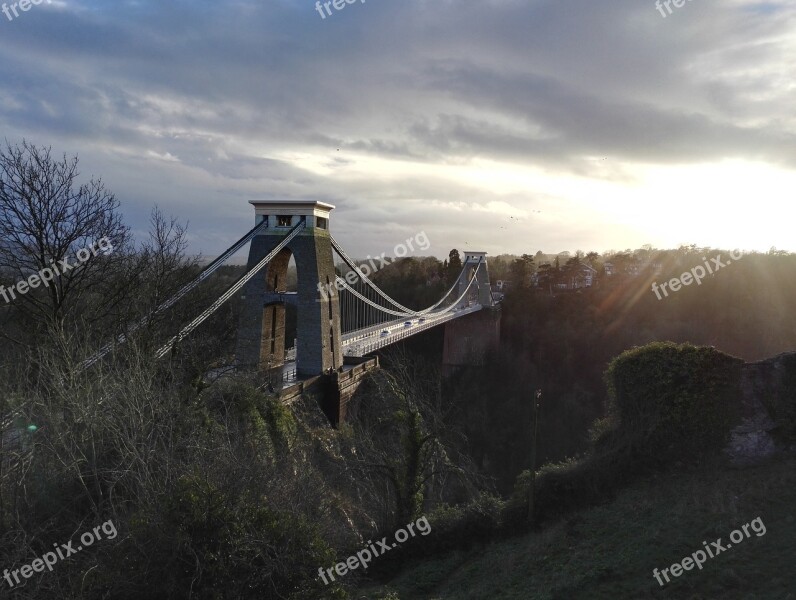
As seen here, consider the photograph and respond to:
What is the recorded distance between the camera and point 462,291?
35.8 meters

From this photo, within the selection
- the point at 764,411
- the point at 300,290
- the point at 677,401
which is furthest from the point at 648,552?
the point at 300,290

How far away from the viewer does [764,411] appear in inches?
344

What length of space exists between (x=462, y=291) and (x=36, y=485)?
3167cm

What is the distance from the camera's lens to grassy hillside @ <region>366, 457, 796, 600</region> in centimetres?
557

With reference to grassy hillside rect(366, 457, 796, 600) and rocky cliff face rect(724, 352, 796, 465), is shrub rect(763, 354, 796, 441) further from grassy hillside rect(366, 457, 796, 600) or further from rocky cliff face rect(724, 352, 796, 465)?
grassy hillside rect(366, 457, 796, 600)

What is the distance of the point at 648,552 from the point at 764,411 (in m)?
4.11

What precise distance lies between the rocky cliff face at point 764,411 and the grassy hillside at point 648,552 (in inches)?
13.4

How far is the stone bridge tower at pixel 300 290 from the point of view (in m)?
14.2

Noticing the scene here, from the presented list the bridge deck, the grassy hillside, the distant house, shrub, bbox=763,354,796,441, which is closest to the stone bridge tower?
the bridge deck

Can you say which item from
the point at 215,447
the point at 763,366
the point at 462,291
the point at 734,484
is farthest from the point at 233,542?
the point at 462,291

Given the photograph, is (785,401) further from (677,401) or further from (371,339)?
(371,339)

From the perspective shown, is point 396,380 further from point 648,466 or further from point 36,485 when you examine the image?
point 36,485

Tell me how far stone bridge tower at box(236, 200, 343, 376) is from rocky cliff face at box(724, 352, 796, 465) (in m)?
9.55

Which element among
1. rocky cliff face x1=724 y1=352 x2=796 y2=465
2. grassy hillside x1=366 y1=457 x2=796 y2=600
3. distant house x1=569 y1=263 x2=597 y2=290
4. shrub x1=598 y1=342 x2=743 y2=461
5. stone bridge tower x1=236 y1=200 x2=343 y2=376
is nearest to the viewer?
grassy hillside x1=366 y1=457 x2=796 y2=600
